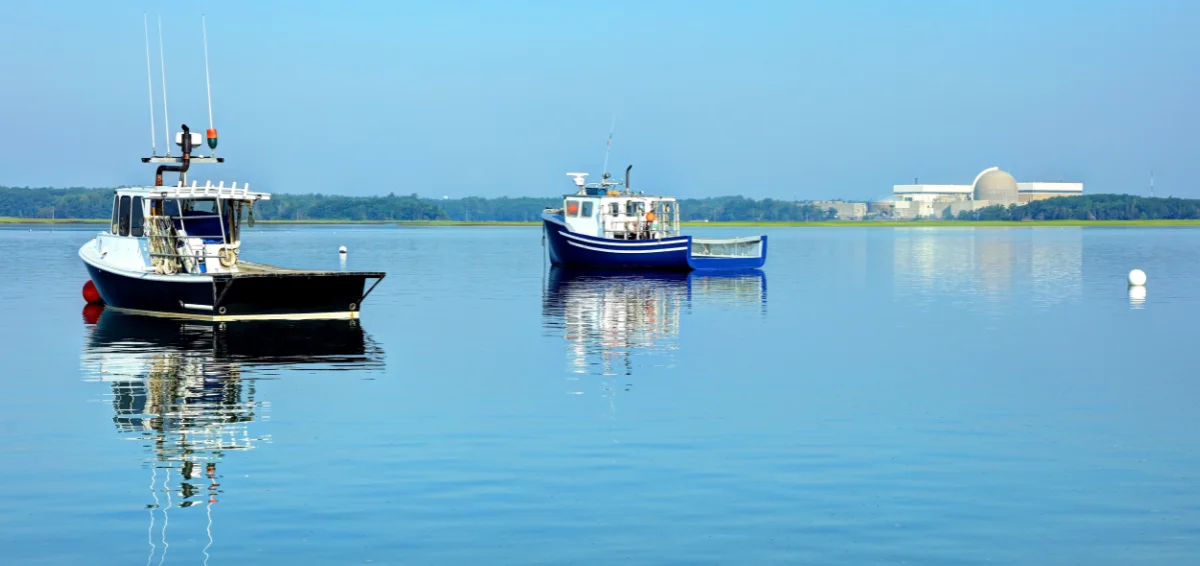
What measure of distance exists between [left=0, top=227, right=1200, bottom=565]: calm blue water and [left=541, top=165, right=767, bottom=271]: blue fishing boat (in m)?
30.9

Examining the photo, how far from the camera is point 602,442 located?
20.9 m

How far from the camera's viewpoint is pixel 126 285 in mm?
42281

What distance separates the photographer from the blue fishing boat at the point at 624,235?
74.8 meters

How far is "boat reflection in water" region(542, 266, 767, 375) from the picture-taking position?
34469mm

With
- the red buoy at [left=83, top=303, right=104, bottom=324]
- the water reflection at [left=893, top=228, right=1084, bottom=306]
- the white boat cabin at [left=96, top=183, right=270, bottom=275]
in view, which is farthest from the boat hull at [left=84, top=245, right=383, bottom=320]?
the water reflection at [left=893, top=228, right=1084, bottom=306]

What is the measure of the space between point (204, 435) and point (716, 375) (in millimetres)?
12017

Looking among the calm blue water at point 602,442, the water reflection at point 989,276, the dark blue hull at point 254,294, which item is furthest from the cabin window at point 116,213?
the water reflection at point 989,276

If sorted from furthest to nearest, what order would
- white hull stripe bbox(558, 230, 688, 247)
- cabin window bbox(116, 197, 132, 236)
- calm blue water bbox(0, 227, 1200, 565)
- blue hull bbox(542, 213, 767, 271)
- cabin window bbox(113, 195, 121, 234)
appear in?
blue hull bbox(542, 213, 767, 271), white hull stripe bbox(558, 230, 688, 247), cabin window bbox(113, 195, 121, 234), cabin window bbox(116, 197, 132, 236), calm blue water bbox(0, 227, 1200, 565)

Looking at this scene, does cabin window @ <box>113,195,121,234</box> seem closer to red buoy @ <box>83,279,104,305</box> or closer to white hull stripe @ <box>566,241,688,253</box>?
red buoy @ <box>83,279,104,305</box>

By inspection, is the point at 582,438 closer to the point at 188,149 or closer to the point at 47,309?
the point at 188,149

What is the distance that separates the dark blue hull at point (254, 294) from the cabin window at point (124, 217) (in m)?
1.37

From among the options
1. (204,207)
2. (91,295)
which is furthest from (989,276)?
(91,295)

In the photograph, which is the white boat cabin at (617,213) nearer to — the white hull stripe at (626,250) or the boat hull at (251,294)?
the white hull stripe at (626,250)

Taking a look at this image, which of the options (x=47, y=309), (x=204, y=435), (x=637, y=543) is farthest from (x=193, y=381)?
(x=47, y=309)
